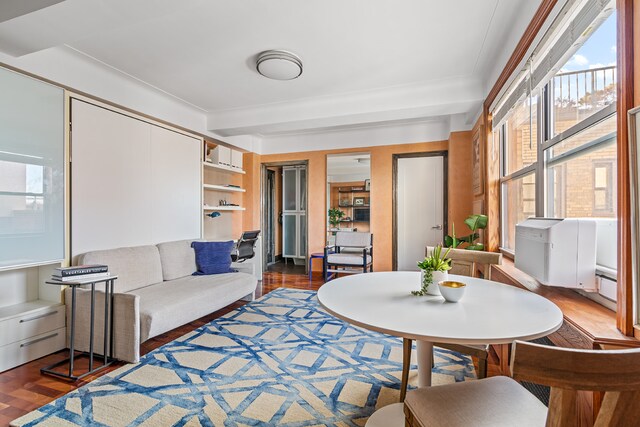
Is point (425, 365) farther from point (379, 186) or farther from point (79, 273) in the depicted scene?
point (379, 186)

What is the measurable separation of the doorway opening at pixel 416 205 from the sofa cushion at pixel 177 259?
3.16 meters

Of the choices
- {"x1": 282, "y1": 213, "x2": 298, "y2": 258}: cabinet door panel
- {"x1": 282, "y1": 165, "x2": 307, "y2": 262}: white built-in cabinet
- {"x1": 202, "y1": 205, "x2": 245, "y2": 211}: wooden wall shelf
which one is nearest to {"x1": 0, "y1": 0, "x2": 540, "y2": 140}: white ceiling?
{"x1": 202, "y1": 205, "x2": 245, "y2": 211}: wooden wall shelf

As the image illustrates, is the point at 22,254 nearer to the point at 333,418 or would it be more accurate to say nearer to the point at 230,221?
the point at 333,418

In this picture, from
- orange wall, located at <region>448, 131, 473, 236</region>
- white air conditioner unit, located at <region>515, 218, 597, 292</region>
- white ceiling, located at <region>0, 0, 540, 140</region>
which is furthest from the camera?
orange wall, located at <region>448, 131, 473, 236</region>

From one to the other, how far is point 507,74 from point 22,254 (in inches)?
165

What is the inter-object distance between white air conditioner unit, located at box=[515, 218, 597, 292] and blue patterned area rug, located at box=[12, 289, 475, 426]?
979 millimetres

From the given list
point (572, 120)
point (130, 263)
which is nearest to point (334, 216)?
point (130, 263)

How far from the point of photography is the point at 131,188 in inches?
130

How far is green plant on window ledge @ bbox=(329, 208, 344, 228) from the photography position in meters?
8.02

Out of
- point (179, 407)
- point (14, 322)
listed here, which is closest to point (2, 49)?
A: point (14, 322)

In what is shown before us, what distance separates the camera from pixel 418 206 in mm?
5047

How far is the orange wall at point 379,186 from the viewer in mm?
4234

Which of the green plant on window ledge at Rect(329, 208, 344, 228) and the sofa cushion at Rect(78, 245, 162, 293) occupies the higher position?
the green plant on window ledge at Rect(329, 208, 344, 228)

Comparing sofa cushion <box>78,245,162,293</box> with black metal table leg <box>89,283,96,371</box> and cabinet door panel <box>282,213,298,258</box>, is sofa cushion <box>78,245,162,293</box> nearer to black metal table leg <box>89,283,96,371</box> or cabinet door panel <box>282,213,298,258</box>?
black metal table leg <box>89,283,96,371</box>
